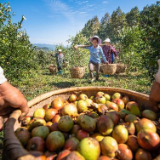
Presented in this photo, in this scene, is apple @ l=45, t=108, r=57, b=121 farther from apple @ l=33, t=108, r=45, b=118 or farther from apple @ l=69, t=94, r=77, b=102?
apple @ l=69, t=94, r=77, b=102

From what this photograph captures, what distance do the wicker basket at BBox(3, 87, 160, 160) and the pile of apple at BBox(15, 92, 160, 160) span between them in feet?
0.56

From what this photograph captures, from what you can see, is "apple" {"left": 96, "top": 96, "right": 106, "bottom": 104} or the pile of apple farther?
"apple" {"left": 96, "top": 96, "right": 106, "bottom": 104}

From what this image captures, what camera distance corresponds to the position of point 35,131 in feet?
5.81

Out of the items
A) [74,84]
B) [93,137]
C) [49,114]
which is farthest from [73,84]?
[93,137]

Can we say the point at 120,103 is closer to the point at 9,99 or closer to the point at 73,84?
the point at 9,99

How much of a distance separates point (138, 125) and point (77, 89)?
1.57m

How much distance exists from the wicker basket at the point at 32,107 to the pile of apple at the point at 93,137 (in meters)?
0.17

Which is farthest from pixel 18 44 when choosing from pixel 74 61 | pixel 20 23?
pixel 74 61

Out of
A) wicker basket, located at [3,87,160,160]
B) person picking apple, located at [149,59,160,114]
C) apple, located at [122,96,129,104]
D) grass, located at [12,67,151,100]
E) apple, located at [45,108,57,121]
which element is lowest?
grass, located at [12,67,151,100]

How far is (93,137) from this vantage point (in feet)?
5.58

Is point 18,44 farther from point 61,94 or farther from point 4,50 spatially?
point 61,94

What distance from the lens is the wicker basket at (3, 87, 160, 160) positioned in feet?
3.25

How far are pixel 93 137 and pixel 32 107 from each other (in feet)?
4.00

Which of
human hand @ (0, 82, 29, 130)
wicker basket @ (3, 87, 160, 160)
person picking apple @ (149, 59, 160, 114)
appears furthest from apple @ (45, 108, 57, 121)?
person picking apple @ (149, 59, 160, 114)
